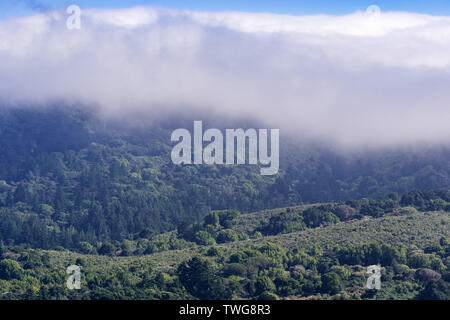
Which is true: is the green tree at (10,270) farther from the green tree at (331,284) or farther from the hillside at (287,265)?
the green tree at (331,284)

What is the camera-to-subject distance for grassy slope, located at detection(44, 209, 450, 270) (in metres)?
107

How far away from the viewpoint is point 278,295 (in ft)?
285

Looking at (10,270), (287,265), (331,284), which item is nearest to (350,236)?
(287,265)

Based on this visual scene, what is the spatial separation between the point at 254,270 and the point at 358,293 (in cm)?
1359

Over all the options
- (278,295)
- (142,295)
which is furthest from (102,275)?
(278,295)

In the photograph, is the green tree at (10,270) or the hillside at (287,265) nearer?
the hillside at (287,265)

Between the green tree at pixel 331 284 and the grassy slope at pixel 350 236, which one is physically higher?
the grassy slope at pixel 350 236

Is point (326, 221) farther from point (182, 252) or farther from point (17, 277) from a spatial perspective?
point (17, 277)

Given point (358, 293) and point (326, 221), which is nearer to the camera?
point (358, 293)

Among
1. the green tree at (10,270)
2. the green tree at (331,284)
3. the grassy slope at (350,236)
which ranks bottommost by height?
the green tree at (331,284)

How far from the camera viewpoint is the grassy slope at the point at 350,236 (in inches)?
4200

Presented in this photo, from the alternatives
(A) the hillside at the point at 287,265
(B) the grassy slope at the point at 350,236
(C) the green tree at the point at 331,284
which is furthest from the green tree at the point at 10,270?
(C) the green tree at the point at 331,284

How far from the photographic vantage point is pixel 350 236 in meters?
109

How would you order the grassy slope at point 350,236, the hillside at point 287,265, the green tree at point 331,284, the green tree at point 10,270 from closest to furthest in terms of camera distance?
the green tree at point 331,284 → the hillside at point 287,265 → the green tree at point 10,270 → the grassy slope at point 350,236
